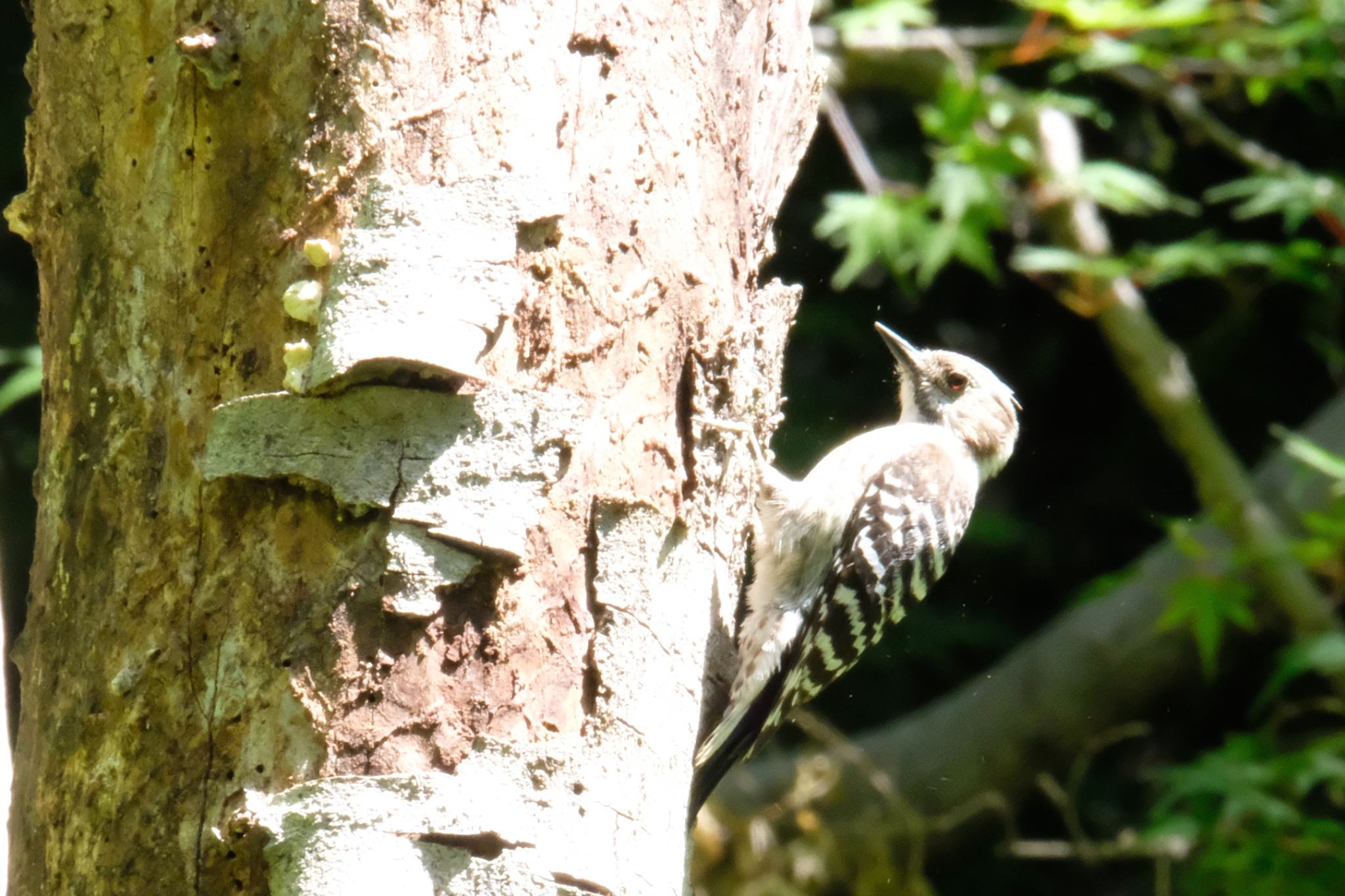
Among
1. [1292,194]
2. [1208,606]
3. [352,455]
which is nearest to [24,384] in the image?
[352,455]

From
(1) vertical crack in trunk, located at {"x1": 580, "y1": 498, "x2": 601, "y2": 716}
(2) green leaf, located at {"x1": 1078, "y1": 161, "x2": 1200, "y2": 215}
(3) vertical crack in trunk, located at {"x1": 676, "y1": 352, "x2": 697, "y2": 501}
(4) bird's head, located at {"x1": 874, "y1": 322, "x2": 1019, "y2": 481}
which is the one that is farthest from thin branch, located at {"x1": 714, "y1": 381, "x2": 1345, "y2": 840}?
(1) vertical crack in trunk, located at {"x1": 580, "y1": 498, "x2": 601, "y2": 716}

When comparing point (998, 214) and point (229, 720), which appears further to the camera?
point (998, 214)

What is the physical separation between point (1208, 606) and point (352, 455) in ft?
11.8

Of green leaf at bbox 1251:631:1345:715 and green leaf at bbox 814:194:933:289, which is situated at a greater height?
green leaf at bbox 814:194:933:289

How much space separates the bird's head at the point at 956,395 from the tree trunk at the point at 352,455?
2.31 meters

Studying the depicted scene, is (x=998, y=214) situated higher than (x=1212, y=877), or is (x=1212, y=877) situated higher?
(x=998, y=214)

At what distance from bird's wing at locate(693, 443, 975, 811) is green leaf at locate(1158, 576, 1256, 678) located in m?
0.99

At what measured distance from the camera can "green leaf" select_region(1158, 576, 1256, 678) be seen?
439cm

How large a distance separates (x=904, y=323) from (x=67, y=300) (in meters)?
4.90

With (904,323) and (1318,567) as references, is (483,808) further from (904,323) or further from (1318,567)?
(904,323)

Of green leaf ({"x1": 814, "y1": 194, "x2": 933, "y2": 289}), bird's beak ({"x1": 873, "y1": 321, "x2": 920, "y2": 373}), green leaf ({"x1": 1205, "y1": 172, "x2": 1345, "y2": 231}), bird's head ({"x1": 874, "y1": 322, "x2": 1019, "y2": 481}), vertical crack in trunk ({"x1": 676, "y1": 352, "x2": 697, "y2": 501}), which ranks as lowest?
vertical crack in trunk ({"x1": 676, "y1": 352, "x2": 697, "y2": 501})

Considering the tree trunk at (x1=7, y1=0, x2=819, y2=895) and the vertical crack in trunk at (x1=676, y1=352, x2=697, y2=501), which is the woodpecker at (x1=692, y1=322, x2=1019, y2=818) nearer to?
the vertical crack in trunk at (x1=676, y1=352, x2=697, y2=501)

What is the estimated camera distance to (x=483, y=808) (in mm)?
1520

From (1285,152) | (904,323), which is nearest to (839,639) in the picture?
(904,323)
